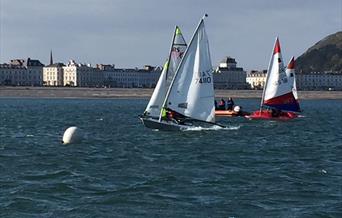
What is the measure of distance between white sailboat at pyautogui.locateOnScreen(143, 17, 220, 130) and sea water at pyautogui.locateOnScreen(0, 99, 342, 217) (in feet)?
9.35

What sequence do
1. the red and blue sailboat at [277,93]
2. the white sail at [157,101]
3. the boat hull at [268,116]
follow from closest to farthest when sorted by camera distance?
the white sail at [157,101] < the boat hull at [268,116] < the red and blue sailboat at [277,93]

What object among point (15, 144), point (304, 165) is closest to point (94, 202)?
point (304, 165)

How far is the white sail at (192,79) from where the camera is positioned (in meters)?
41.3

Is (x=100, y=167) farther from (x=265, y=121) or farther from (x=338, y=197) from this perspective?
(x=265, y=121)

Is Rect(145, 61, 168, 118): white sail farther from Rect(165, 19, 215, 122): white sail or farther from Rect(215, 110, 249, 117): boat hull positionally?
Rect(215, 110, 249, 117): boat hull

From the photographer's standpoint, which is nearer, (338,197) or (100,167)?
(338,197)

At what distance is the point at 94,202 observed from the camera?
736 inches

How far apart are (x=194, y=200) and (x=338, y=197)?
4064 millimetres

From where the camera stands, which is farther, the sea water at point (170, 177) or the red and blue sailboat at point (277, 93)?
the red and blue sailboat at point (277, 93)

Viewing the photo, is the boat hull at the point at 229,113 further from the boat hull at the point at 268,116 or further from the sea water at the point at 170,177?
the sea water at the point at 170,177

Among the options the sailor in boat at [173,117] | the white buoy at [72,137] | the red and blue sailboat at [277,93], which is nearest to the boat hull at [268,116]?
the red and blue sailboat at [277,93]

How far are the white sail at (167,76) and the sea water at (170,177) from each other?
18.4 ft

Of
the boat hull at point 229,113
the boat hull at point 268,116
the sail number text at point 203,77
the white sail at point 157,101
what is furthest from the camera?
the boat hull at point 229,113

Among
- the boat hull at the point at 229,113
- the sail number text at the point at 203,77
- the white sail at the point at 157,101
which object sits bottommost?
the boat hull at the point at 229,113
